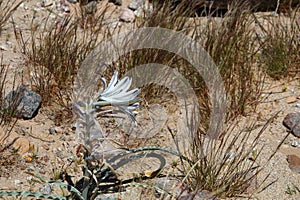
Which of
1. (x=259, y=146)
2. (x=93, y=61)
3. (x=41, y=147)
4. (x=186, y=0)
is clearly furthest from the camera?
(x=186, y=0)

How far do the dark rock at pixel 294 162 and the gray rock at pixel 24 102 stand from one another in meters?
1.69

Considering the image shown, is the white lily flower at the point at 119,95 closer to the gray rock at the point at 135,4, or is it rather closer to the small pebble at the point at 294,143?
the small pebble at the point at 294,143

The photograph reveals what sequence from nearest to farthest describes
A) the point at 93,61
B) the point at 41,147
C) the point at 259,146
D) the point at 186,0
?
the point at 41,147, the point at 259,146, the point at 93,61, the point at 186,0

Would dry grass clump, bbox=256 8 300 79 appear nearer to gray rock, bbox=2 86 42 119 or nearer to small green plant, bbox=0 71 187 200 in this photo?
small green plant, bbox=0 71 187 200

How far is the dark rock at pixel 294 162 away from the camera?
11.2ft

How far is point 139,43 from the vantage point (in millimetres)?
3969

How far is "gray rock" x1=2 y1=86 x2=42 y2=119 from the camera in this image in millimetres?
3363

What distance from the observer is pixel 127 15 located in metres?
4.80

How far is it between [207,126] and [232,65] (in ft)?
2.06

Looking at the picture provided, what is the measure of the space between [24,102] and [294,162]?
1.79 metres

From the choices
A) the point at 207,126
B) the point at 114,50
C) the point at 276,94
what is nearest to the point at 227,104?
the point at 207,126

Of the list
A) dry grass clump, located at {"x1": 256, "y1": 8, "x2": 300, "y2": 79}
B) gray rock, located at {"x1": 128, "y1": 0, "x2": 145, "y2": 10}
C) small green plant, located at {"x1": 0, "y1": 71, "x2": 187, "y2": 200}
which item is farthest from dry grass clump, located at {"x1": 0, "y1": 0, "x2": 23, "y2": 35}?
dry grass clump, located at {"x1": 256, "y1": 8, "x2": 300, "y2": 79}

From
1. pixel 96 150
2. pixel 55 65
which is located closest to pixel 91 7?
pixel 55 65

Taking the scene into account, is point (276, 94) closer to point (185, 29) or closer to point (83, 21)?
point (185, 29)
